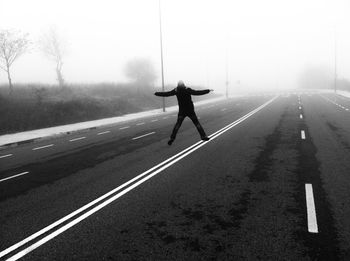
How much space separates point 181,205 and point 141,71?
165ft

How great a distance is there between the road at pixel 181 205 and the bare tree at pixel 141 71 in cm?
4468

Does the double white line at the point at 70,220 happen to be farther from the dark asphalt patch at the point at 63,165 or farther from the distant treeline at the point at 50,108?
the distant treeline at the point at 50,108

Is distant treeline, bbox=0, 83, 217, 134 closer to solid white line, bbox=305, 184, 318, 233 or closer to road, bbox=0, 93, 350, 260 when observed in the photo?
road, bbox=0, 93, 350, 260

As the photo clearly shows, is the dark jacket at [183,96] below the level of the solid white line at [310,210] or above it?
above

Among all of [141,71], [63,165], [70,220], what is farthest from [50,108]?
[141,71]

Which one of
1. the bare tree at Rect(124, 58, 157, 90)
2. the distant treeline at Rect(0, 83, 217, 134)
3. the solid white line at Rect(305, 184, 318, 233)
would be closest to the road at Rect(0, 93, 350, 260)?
the solid white line at Rect(305, 184, 318, 233)

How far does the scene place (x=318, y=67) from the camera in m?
120

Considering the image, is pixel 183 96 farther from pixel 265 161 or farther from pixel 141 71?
pixel 141 71

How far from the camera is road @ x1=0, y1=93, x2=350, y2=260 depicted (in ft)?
13.1

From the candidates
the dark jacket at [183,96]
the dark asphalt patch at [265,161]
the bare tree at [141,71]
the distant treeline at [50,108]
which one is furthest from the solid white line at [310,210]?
the bare tree at [141,71]

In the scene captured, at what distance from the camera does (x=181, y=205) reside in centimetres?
545

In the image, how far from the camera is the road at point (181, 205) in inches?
157

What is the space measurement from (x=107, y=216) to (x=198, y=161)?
13.4ft

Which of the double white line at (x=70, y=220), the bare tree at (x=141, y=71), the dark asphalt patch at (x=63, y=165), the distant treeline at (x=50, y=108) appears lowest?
the dark asphalt patch at (x=63, y=165)
